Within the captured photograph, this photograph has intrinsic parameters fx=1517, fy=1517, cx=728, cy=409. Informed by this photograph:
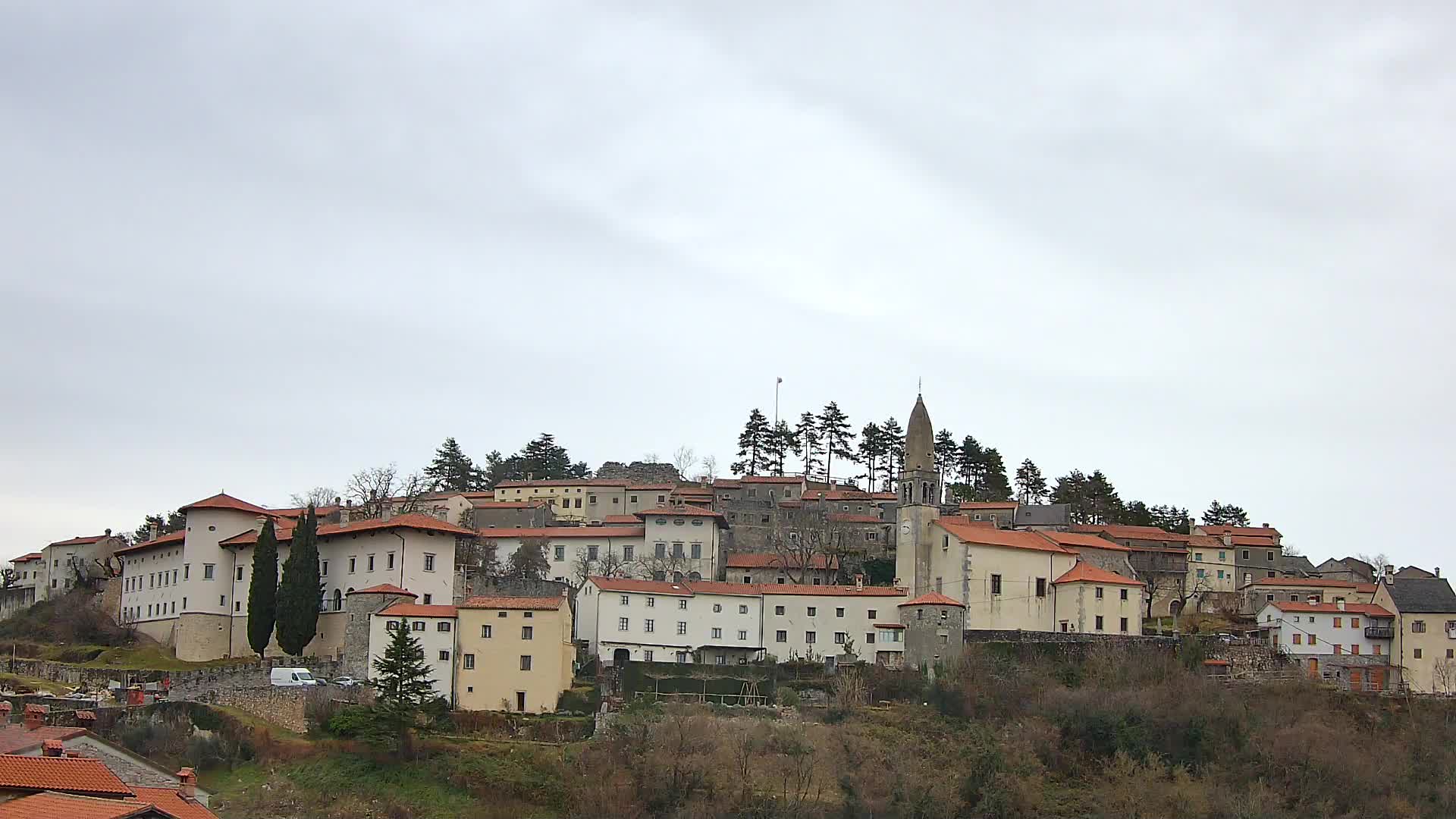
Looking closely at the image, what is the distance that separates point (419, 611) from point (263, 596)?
9.38m

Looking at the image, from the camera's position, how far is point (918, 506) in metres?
77.9

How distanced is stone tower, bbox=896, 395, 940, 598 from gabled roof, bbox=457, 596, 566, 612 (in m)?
22.0

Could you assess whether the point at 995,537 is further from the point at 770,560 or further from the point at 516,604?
the point at 516,604

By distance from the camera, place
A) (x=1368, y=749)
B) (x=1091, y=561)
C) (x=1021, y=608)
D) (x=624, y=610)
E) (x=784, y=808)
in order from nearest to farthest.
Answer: (x=784, y=808), (x=1368, y=749), (x=624, y=610), (x=1021, y=608), (x=1091, y=561)

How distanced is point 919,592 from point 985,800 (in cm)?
2058

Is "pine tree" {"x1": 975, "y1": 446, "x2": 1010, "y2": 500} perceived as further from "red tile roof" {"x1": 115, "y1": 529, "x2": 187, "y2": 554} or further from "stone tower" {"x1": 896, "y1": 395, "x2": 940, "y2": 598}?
"red tile roof" {"x1": 115, "y1": 529, "x2": 187, "y2": 554}

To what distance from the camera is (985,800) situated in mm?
56375

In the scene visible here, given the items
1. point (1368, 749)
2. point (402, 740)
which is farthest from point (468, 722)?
point (1368, 749)

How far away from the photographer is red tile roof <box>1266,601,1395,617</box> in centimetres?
7300

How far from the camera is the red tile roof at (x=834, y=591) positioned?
70.7m

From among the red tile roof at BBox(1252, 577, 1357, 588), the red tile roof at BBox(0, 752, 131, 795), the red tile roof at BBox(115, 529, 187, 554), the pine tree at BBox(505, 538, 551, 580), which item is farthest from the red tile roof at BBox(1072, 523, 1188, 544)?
the red tile roof at BBox(0, 752, 131, 795)

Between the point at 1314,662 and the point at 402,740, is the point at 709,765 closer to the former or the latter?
the point at 402,740

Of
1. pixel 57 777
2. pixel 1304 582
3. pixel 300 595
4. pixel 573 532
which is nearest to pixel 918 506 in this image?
pixel 573 532

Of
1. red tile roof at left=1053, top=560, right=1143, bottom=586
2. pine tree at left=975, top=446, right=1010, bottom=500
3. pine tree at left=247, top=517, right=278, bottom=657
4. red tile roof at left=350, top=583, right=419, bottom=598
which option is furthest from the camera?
pine tree at left=975, top=446, right=1010, bottom=500
